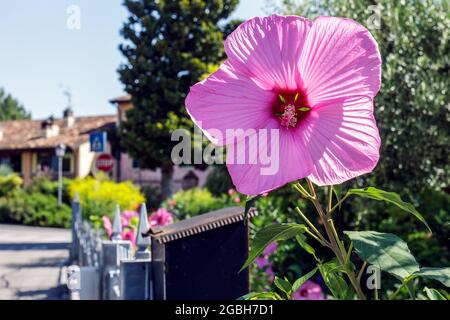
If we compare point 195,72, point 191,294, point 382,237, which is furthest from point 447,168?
point 195,72

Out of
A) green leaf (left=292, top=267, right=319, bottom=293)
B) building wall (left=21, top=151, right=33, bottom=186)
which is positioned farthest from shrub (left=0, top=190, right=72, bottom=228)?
green leaf (left=292, top=267, right=319, bottom=293)

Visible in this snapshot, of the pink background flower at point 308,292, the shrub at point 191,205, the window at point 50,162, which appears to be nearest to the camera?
the pink background flower at point 308,292

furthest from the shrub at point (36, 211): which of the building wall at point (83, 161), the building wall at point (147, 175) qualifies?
the building wall at point (147, 175)

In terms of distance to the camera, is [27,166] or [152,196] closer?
[152,196]

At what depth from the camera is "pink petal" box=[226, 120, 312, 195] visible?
1.68 ft

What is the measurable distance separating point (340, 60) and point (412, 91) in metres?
4.86

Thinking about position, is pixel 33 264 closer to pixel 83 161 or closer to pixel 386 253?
pixel 386 253

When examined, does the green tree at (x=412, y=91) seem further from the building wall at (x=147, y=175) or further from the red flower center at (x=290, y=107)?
the building wall at (x=147, y=175)

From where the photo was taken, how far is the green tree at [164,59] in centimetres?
2050

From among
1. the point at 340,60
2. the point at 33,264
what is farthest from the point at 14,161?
the point at 340,60

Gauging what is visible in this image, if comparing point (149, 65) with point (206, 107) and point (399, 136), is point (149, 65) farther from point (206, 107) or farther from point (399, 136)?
point (206, 107)

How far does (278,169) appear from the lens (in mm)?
529

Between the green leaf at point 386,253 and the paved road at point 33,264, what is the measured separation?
655cm
